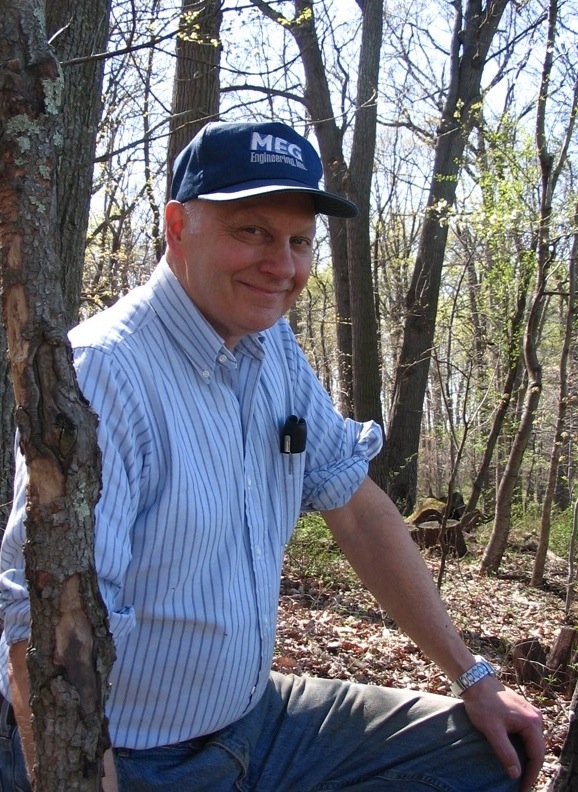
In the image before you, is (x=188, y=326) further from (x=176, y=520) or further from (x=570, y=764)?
(x=570, y=764)

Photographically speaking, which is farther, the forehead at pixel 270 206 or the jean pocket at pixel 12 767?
the forehead at pixel 270 206

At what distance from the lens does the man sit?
5.59 ft

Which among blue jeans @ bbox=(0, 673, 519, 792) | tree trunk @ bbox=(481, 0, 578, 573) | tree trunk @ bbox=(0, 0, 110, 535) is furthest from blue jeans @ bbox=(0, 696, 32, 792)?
tree trunk @ bbox=(481, 0, 578, 573)

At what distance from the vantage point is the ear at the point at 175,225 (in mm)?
2025

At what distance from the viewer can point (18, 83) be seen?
1160 millimetres

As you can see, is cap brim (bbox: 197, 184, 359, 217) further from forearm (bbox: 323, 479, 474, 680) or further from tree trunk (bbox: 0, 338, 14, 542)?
tree trunk (bbox: 0, 338, 14, 542)

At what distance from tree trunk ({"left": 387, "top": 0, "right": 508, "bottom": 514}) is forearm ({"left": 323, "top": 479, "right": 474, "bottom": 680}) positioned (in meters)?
8.74

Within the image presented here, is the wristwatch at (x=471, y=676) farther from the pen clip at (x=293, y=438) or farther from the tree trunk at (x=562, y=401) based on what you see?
the tree trunk at (x=562, y=401)

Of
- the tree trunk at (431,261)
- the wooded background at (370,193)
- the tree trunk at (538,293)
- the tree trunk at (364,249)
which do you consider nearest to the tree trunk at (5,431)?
the wooded background at (370,193)

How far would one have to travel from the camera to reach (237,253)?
1.97m

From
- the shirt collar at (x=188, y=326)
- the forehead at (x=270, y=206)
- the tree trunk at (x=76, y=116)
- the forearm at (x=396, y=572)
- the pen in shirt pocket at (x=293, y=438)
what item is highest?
the tree trunk at (x=76, y=116)

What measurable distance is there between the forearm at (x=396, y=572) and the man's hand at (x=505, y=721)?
9 centimetres

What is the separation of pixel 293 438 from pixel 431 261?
9.80 meters

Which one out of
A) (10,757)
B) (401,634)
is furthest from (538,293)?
(10,757)
